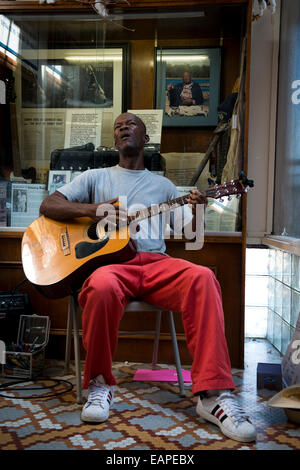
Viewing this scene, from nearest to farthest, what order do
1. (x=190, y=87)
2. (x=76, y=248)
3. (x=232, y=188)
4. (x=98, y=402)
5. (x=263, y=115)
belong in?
(x=98, y=402)
(x=232, y=188)
(x=76, y=248)
(x=190, y=87)
(x=263, y=115)

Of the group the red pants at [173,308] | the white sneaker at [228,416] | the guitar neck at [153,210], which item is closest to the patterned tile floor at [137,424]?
the white sneaker at [228,416]

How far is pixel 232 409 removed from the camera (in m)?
1.59

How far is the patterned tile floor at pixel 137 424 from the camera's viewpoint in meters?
1.50

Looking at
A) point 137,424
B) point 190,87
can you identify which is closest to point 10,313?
point 137,424

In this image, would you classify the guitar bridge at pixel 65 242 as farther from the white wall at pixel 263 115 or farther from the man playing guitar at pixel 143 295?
the white wall at pixel 263 115

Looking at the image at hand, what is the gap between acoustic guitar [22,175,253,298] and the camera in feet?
6.16

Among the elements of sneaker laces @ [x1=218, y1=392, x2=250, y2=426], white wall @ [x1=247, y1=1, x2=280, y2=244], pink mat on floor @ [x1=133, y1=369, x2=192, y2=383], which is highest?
white wall @ [x1=247, y1=1, x2=280, y2=244]

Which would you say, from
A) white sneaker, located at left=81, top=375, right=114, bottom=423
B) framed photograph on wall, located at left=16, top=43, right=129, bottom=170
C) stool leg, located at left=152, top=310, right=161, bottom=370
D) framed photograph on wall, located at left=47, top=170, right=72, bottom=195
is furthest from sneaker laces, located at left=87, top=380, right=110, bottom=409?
framed photograph on wall, located at left=16, top=43, right=129, bottom=170

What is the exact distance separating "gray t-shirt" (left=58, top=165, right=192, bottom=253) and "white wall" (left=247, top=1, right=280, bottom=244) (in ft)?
2.69

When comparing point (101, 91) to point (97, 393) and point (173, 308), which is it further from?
point (97, 393)

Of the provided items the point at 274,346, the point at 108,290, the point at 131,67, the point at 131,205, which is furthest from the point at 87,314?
the point at 131,67

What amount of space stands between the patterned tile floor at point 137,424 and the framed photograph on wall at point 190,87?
1.43 metres

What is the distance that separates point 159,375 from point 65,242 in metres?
0.80

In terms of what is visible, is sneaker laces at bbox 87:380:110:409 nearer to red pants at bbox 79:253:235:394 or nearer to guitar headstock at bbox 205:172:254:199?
red pants at bbox 79:253:235:394
